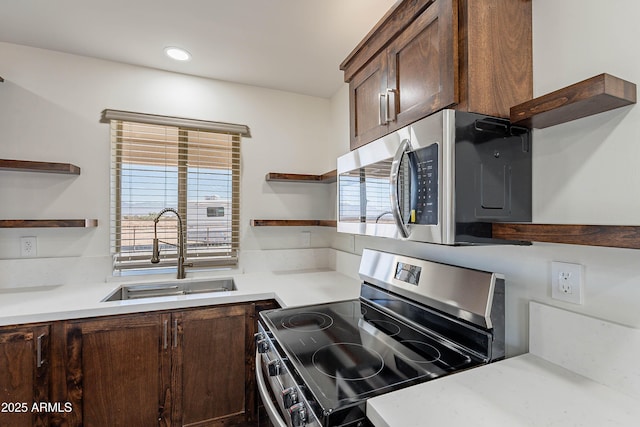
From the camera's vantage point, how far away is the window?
2.15 m

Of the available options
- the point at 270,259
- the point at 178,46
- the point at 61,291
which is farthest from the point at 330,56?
the point at 61,291

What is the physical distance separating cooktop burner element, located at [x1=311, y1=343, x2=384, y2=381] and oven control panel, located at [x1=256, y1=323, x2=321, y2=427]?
Answer: 10 cm

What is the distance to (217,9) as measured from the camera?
1.57 meters

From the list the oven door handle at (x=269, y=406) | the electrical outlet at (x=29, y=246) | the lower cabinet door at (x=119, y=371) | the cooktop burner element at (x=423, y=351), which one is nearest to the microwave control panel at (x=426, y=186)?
the cooktop burner element at (x=423, y=351)

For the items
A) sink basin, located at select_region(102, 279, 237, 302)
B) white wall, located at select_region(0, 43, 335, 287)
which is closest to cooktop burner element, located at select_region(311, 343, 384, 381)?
sink basin, located at select_region(102, 279, 237, 302)

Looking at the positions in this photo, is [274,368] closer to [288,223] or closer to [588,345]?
[588,345]

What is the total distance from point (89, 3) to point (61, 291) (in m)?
1.63

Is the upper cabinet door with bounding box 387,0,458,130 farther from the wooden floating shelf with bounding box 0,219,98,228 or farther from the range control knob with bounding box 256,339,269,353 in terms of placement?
the wooden floating shelf with bounding box 0,219,98,228

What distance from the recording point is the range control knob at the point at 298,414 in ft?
2.87

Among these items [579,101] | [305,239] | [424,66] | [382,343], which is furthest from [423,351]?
[305,239]

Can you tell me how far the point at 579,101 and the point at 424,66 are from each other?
0.48 meters

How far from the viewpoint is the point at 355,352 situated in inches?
44.1

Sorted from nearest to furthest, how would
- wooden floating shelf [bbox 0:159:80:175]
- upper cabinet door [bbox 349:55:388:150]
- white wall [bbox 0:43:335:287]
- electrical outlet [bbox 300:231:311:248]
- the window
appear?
upper cabinet door [bbox 349:55:388:150], wooden floating shelf [bbox 0:159:80:175], white wall [bbox 0:43:335:287], the window, electrical outlet [bbox 300:231:311:248]

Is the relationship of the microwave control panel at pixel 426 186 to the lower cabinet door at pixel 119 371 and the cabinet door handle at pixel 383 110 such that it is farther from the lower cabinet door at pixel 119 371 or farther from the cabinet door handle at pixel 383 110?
the lower cabinet door at pixel 119 371
